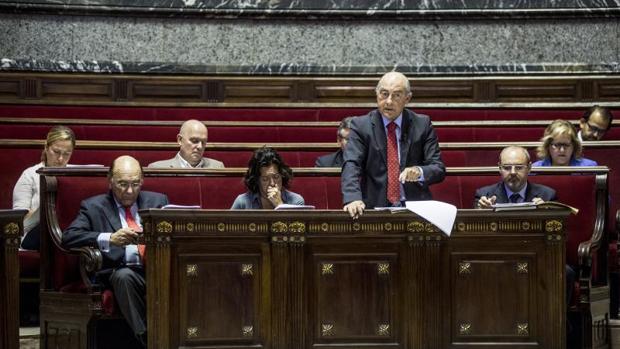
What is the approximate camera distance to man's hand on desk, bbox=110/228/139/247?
276 centimetres

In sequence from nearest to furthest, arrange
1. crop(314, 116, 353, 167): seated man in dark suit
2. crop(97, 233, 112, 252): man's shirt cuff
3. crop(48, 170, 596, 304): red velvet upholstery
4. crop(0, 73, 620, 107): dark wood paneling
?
crop(97, 233, 112, 252): man's shirt cuff
crop(48, 170, 596, 304): red velvet upholstery
crop(314, 116, 353, 167): seated man in dark suit
crop(0, 73, 620, 107): dark wood paneling

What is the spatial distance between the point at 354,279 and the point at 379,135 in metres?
0.40

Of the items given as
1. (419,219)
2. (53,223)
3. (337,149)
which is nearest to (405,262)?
(419,219)

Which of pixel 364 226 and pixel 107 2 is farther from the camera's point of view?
pixel 107 2

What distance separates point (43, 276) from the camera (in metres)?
2.92

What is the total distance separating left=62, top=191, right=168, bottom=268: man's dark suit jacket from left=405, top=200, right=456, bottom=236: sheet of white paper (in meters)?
0.65

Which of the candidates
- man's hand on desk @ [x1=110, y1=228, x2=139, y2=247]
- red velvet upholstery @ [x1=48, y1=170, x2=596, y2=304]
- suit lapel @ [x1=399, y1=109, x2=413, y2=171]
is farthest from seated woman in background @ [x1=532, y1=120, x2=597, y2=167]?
man's hand on desk @ [x1=110, y1=228, x2=139, y2=247]

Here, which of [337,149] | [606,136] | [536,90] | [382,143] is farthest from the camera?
[536,90]

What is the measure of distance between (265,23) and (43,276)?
6.95 feet

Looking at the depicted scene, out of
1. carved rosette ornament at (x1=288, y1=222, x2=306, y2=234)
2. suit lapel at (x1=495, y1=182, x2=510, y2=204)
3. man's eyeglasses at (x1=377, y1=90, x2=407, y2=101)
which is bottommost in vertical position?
carved rosette ornament at (x1=288, y1=222, x2=306, y2=234)

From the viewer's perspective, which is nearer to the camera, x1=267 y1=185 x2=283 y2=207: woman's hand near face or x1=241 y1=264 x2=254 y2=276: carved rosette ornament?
x1=241 y1=264 x2=254 y2=276: carved rosette ornament

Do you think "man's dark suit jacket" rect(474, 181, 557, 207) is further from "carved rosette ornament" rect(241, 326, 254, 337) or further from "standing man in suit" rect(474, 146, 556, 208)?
"carved rosette ornament" rect(241, 326, 254, 337)

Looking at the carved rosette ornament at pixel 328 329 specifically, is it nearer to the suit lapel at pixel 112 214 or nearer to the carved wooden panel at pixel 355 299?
the carved wooden panel at pixel 355 299

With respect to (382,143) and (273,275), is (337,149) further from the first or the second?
(273,275)
